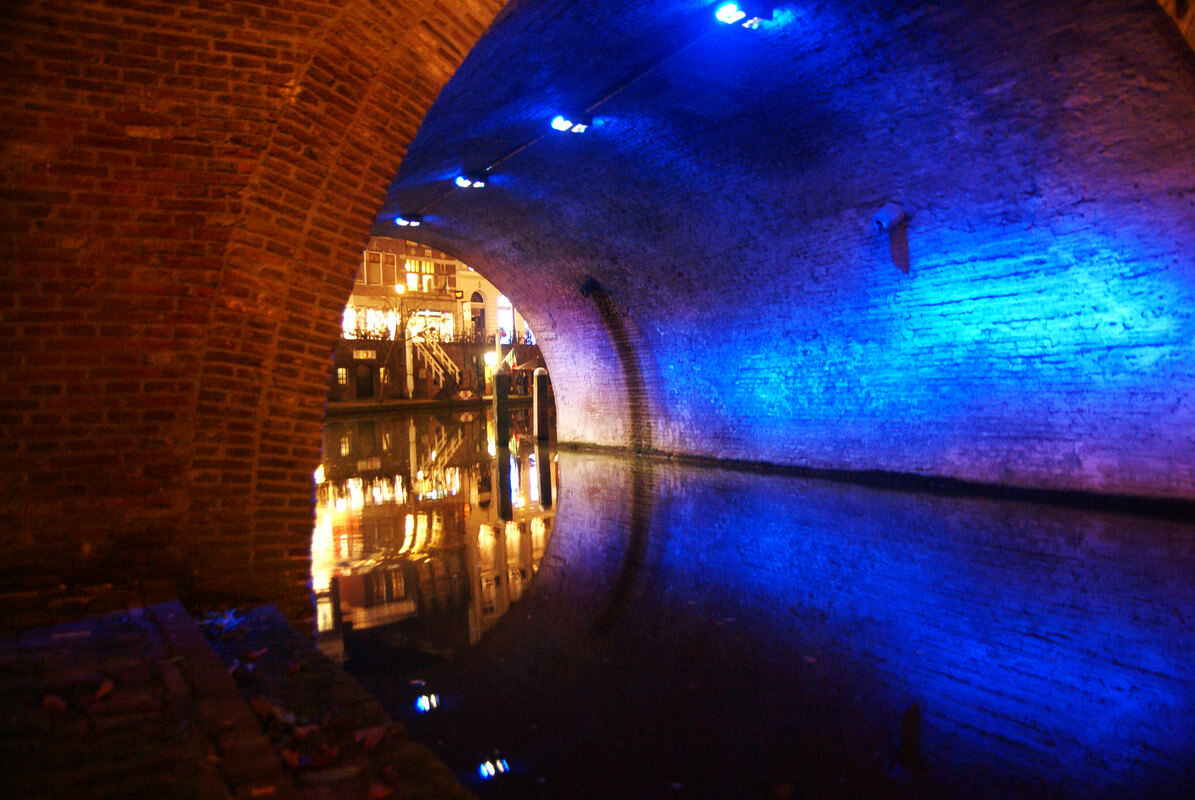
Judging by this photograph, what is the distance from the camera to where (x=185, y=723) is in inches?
84.9

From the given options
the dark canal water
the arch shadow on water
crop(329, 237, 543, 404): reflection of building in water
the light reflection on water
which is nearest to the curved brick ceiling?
the dark canal water

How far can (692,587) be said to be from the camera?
5.13 metres

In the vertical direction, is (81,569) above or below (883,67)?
below

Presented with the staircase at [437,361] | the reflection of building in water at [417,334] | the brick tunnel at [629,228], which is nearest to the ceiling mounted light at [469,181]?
the brick tunnel at [629,228]

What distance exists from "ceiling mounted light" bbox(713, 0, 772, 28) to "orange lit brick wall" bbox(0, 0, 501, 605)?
2.42m

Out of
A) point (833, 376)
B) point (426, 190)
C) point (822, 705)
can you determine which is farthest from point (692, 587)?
point (426, 190)

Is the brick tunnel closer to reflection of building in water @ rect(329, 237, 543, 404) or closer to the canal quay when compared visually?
the canal quay

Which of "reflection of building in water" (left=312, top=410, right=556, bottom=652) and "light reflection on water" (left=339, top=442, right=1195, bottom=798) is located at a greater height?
"reflection of building in water" (left=312, top=410, right=556, bottom=652)

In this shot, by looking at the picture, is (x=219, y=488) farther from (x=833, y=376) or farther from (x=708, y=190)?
(x=833, y=376)

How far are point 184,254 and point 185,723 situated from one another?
221cm

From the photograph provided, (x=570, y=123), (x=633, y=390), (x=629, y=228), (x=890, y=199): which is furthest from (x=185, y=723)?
(x=633, y=390)

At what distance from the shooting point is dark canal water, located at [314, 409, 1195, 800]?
259 centimetres

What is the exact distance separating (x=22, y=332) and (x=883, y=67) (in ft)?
20.1

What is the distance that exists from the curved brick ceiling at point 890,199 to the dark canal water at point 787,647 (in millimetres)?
1266
